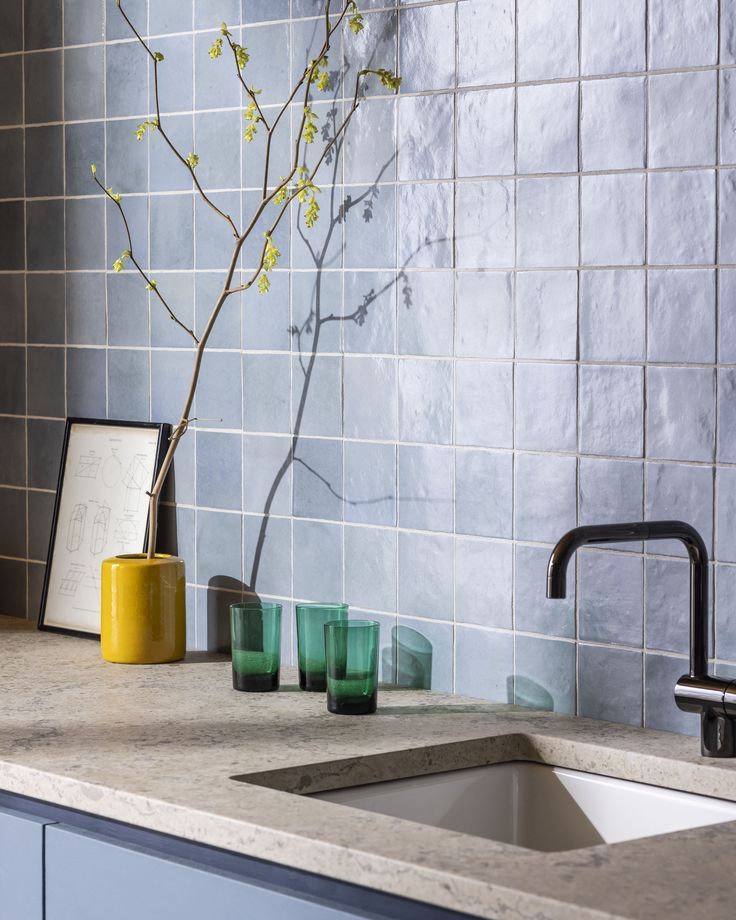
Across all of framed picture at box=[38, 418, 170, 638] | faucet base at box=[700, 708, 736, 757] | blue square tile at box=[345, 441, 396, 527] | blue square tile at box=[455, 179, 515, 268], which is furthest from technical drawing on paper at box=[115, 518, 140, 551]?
faucet base at box=[700, 708, 736, 757]

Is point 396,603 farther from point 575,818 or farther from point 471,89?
point 471,89

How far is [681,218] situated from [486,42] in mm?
380

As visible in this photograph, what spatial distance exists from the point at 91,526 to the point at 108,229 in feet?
1.58

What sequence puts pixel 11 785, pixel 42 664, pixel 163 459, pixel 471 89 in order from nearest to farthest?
pixel 11 785
pixel 471 89
pixel 42 664
pixel 163 459

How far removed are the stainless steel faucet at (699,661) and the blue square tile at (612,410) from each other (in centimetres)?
17

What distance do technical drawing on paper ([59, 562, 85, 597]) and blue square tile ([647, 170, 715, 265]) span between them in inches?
44.5

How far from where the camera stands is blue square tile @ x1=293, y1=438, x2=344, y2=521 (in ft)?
6.91

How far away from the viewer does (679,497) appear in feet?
5.63

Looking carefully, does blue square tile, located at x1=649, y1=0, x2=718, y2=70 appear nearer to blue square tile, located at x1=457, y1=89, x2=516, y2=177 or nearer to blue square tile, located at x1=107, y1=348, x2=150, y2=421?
blue square tile, located at x1=457, y1=89, x2=516, y2=177

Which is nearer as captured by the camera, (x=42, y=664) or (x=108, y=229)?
(x=42, y=664)

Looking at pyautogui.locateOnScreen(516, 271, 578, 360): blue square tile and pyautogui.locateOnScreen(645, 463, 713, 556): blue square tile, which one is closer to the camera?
pyautogui.locateOnScreen(645, 463, 713, 556): blue square tile

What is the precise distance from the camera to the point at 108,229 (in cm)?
242

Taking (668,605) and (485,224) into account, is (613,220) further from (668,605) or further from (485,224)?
(668,605)

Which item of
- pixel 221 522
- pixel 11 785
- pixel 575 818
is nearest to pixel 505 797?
pixel 575 818
